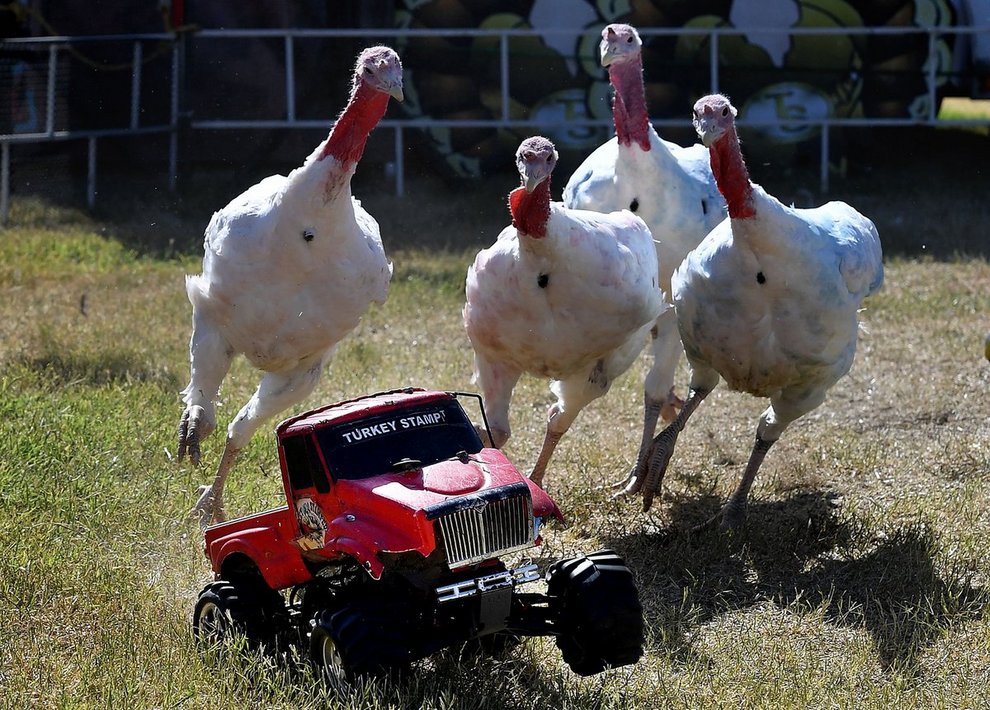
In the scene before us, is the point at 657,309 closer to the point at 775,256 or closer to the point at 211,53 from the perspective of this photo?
the point at 775,256

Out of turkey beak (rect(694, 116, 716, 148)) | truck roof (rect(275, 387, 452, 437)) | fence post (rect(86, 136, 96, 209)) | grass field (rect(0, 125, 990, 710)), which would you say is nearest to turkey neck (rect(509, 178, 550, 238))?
turkey beak (rect(694, 116, 716, 148))

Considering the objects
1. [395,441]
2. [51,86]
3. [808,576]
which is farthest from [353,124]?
[51,86]

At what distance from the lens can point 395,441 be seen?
15.6ft

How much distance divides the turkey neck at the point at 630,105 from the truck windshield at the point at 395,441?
10.2 feet

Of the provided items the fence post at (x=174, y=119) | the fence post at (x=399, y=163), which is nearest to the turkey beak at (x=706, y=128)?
the fence post at (x=399, y=163)

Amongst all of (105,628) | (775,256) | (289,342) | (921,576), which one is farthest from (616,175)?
(105,628)

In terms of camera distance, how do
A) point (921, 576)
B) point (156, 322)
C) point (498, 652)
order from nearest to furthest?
point (498, 652) → point (921, 576) → point (156, 322)

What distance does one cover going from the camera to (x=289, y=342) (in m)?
6.12

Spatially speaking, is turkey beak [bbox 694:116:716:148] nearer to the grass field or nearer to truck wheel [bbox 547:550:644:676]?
the grass field

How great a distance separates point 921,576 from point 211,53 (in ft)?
38.3

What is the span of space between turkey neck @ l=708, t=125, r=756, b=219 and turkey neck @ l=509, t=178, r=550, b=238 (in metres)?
0.77

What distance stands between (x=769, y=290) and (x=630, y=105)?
2.03 metres

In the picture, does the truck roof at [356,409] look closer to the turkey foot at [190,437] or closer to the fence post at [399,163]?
the turkey foot at [190,437]

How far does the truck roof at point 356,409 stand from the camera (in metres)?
4.72
